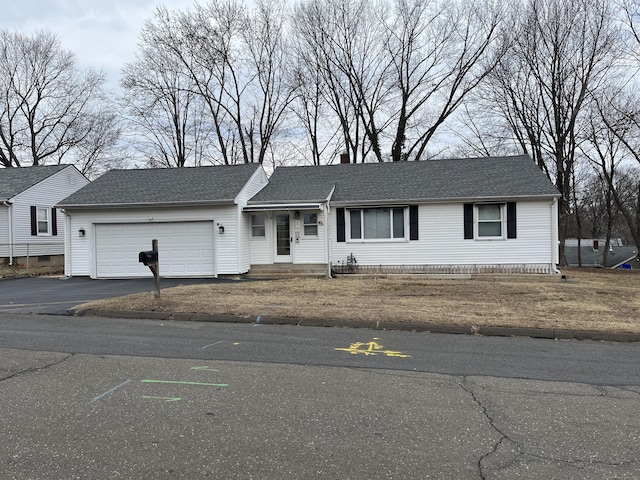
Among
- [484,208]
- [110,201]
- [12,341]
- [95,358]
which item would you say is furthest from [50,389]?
[484,208]

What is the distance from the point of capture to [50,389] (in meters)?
4.55

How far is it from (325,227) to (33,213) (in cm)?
1568

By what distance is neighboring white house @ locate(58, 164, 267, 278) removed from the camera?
1589 cm

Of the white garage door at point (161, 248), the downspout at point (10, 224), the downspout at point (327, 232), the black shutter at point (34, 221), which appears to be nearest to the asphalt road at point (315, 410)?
the downspout at point (327, 232)

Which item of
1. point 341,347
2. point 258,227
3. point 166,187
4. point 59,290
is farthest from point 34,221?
point 341,347

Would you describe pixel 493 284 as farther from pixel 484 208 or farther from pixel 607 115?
pixel 607 115

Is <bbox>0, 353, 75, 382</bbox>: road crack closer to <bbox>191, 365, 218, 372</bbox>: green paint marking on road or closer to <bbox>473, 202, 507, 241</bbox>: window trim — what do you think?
<bbox>191, 365, 218, 372</bbox>: green paint marking on road

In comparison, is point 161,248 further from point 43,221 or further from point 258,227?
point 43,221

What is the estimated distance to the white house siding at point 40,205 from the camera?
2109cm

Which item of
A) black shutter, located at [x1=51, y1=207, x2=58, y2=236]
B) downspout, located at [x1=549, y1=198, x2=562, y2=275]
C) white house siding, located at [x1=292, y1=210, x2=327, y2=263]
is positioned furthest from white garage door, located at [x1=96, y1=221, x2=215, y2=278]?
downspout, located at [x1=549, y1=198, x2=562, y2=275]

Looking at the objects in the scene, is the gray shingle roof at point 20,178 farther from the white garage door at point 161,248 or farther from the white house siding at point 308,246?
the white house siding at point 308,246

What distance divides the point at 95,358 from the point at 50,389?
1208mm

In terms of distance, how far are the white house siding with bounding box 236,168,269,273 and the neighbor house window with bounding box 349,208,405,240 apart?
3.88 meters

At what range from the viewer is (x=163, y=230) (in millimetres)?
16375
